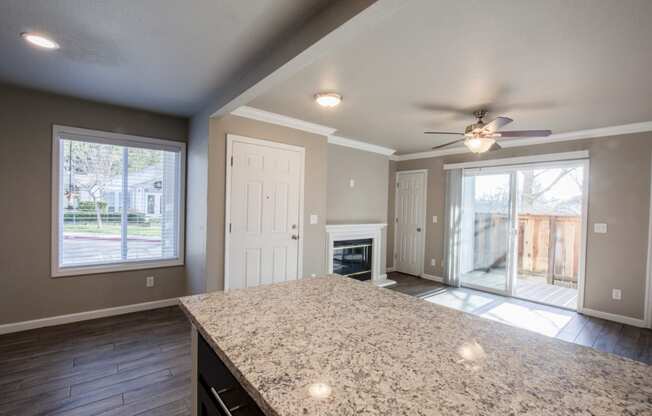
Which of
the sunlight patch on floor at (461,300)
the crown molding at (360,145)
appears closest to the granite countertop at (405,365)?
the sunlight patch on floor at (461,300)

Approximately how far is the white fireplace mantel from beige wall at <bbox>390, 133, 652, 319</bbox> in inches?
111

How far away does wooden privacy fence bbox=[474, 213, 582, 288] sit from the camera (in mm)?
4906

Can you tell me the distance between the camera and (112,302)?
11.3ft

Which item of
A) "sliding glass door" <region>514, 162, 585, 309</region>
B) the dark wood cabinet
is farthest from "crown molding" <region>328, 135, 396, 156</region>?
the dark wood cabinet

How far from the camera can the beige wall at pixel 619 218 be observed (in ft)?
11.7

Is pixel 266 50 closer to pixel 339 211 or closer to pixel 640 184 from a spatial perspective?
pixel 339 211

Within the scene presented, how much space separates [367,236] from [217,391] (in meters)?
4.28

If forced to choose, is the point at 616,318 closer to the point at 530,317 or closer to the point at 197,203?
the point at 530,317

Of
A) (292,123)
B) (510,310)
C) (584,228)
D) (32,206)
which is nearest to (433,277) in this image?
(510,310)

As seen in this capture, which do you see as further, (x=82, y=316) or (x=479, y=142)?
(x=82, y=316)

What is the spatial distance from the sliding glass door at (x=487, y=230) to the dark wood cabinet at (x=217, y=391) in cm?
482

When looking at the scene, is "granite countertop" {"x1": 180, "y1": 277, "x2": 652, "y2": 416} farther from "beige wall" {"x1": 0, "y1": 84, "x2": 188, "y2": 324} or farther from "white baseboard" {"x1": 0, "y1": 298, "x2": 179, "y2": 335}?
"beige wall" {"x1": 0, "y1": 84, "x2": 188, "y2": 324}

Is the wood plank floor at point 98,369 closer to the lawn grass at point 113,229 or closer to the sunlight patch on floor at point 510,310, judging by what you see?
the lawn grass at point 113,229

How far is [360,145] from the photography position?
5145mm
